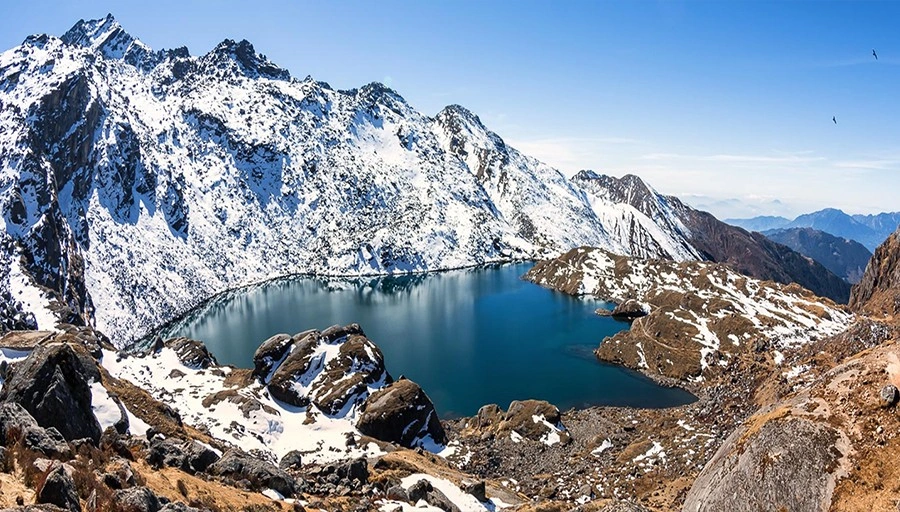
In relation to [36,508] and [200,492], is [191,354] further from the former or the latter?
[36,508]

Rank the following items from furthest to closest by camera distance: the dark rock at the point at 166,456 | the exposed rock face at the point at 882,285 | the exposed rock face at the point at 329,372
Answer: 1. the exposed rock face at the point at 882,285
2. the exposed rock face at the point at 329,372
3. the dark rock at the point at 166,456

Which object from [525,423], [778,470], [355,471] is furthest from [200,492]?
[525,423]

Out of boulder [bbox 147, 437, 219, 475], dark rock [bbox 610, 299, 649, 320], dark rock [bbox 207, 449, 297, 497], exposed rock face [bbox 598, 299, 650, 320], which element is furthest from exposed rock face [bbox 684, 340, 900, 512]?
dark rock [bbox 610, 299, 649, 320]

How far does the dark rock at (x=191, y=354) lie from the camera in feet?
249

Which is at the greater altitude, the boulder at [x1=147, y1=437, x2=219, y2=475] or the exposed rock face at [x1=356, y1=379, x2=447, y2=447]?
the boulder at [x1=147, y1=437, x2=219, y2=475]

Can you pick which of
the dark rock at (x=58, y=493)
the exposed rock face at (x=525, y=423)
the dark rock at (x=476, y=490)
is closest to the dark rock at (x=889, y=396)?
the dark rock at (x=476, y=490)

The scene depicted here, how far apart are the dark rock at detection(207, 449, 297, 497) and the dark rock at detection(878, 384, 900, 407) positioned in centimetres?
3495

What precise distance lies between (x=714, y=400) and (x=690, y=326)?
32.4 metres

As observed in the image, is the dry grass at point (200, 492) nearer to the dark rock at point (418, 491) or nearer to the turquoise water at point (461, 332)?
the dark rock at point (418, 491)

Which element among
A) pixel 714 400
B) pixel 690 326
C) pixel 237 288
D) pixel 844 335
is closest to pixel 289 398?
pixel 714 400

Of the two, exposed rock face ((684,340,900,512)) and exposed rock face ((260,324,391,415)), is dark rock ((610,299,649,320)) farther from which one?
exposed rock face ((684,340,900,512))

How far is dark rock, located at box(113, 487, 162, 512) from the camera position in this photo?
55.0ft

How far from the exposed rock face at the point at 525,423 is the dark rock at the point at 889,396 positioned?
137 feet

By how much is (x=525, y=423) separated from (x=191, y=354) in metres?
51.7
